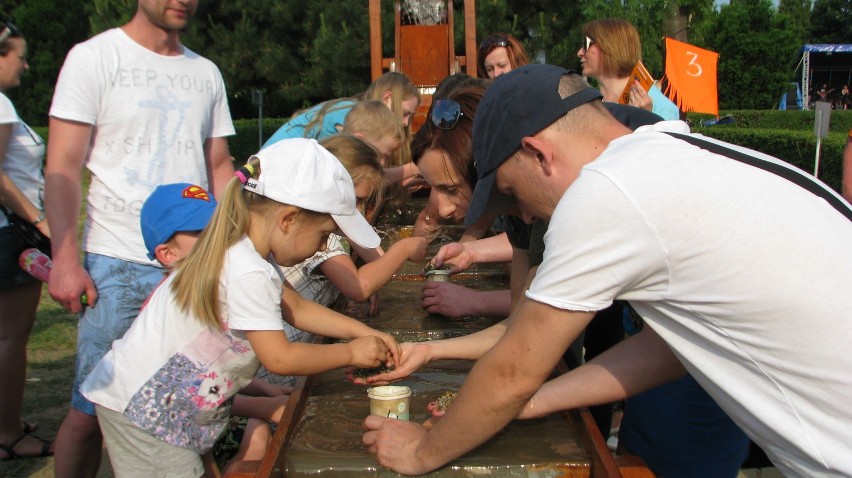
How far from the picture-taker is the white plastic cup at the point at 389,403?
7.21ft

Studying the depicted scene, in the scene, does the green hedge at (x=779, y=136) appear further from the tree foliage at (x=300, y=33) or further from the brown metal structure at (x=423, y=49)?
the brown metal structure at (x=423, y=49)

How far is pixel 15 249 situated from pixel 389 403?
2230mm

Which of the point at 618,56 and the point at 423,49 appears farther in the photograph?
the point at 423,49

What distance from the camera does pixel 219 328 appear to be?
7.04 feet

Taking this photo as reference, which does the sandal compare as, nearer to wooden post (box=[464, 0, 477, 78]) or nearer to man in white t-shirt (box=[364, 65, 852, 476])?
man in white t-shirt (box=[364, 65, 852, 476])

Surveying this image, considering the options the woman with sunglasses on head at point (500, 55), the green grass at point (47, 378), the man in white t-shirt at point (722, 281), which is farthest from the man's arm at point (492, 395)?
the woman with sunglasses on head at point (500, 55)

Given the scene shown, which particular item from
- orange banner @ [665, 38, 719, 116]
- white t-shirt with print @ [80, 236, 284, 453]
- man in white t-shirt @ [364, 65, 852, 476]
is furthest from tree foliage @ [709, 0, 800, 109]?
man in white t-shirt @ [364, 65, 852, 476]

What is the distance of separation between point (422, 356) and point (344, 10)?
14104mm

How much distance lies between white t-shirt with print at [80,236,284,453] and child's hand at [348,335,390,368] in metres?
0.30

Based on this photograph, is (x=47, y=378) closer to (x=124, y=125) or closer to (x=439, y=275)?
(x=124, y=125)

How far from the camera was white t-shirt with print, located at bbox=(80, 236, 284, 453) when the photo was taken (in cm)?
215

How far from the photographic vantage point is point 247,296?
2039 mm

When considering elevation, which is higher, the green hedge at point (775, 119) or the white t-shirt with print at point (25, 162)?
the white t-shirt with print at point (25, 162)

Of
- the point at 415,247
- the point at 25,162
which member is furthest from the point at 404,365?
the point at 25,162
